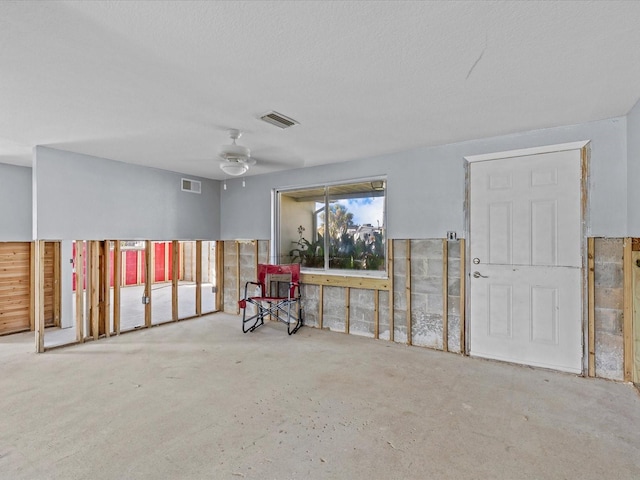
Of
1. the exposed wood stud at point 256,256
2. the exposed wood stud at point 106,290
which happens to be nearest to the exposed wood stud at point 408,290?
the exposed wood stud at point 256,256

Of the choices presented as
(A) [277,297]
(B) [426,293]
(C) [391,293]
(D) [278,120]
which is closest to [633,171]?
(B) [426,293]

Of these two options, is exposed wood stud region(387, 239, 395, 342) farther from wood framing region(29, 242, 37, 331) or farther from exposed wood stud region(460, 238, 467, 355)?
wood framing region(29, 242, 37, 331)

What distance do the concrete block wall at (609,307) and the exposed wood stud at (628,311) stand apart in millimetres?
28

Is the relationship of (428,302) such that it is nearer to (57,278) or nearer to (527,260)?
(527,260)

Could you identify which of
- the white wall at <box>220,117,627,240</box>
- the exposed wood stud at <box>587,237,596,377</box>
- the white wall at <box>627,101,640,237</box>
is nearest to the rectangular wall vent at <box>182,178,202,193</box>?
the white wall at <box>220,117,627,240</box>

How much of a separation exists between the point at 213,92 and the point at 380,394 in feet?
8.62

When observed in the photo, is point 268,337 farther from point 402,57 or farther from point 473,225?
point 402,57

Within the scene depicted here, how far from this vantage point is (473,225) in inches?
141

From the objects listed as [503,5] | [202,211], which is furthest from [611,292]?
[202,211]

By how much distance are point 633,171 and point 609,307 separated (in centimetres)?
117

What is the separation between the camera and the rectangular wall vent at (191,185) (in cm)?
531

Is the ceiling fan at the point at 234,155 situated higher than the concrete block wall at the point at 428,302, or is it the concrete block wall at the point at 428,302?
the ceiling fan at the point at 234,155

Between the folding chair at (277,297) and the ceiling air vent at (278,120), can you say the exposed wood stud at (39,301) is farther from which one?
the ceiling air vent at (278,120)

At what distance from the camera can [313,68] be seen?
207 centimetres
